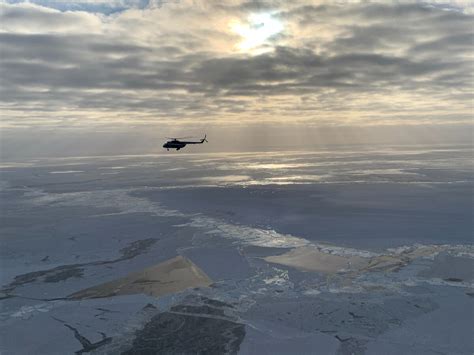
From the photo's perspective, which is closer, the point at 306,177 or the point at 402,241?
the point at 402,241

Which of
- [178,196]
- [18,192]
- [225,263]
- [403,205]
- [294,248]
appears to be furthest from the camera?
[18,192]

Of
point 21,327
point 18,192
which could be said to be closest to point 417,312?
point 21,327

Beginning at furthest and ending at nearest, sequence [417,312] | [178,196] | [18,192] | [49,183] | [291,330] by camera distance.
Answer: [49,183] < [18,192] < [178,196] < [417,312] < [291,330]

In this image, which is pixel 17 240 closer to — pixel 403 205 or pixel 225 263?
pixel 225 263

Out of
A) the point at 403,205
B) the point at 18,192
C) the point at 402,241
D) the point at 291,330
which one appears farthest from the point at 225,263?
the point at 18,192

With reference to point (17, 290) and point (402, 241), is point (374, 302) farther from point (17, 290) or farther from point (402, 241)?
point (17, 290)

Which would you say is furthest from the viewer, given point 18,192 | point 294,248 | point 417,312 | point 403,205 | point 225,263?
point 18,192
